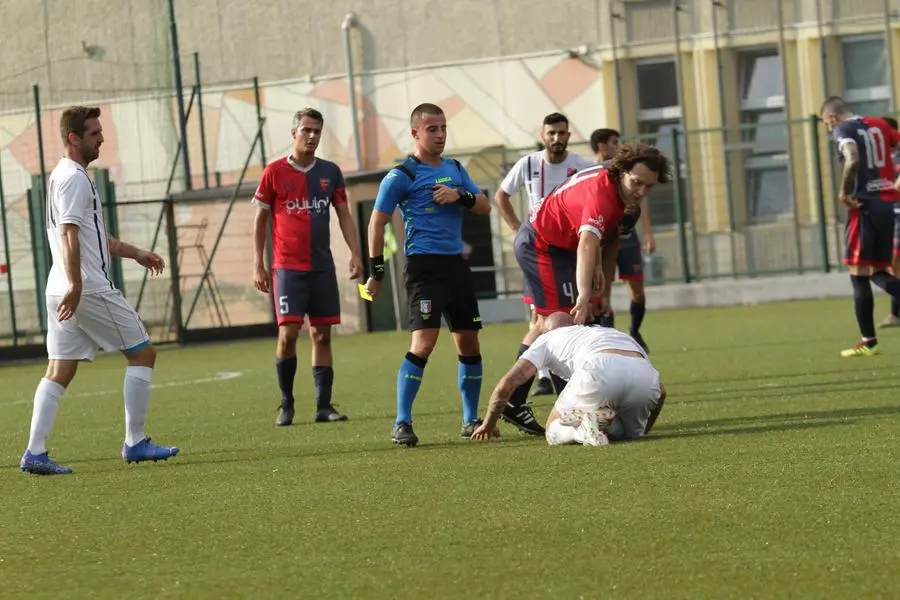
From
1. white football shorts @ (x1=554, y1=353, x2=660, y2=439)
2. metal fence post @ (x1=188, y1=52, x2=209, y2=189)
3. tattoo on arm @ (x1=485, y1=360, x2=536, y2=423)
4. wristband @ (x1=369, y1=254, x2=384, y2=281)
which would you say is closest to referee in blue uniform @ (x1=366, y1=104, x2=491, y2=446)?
wristband @ (x1=369, y1=254, x2=384, y2=281)

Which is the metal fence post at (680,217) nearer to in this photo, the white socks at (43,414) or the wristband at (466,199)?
the wristband at (466,199)

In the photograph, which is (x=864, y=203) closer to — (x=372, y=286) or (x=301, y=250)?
(x=301, y=250)

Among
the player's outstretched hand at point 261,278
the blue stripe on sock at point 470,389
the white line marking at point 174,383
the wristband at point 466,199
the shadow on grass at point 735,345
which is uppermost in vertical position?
the wristband at point 466,199

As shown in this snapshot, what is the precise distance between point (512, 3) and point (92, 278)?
24.3 m

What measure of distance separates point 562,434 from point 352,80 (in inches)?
979

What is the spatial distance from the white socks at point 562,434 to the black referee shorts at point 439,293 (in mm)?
1069

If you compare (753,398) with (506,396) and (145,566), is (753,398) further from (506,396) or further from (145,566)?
(145,566)

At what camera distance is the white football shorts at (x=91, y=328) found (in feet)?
28.5

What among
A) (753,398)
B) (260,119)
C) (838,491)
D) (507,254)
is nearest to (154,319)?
(260,119)

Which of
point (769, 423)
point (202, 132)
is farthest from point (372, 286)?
point (202, 132)

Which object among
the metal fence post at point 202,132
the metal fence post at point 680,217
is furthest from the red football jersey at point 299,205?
the metal fence post at point 680,217

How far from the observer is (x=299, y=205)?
1152cm

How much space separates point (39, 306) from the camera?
24.5 m

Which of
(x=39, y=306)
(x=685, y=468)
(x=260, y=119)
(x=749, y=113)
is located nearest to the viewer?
(x=685, y=468)
